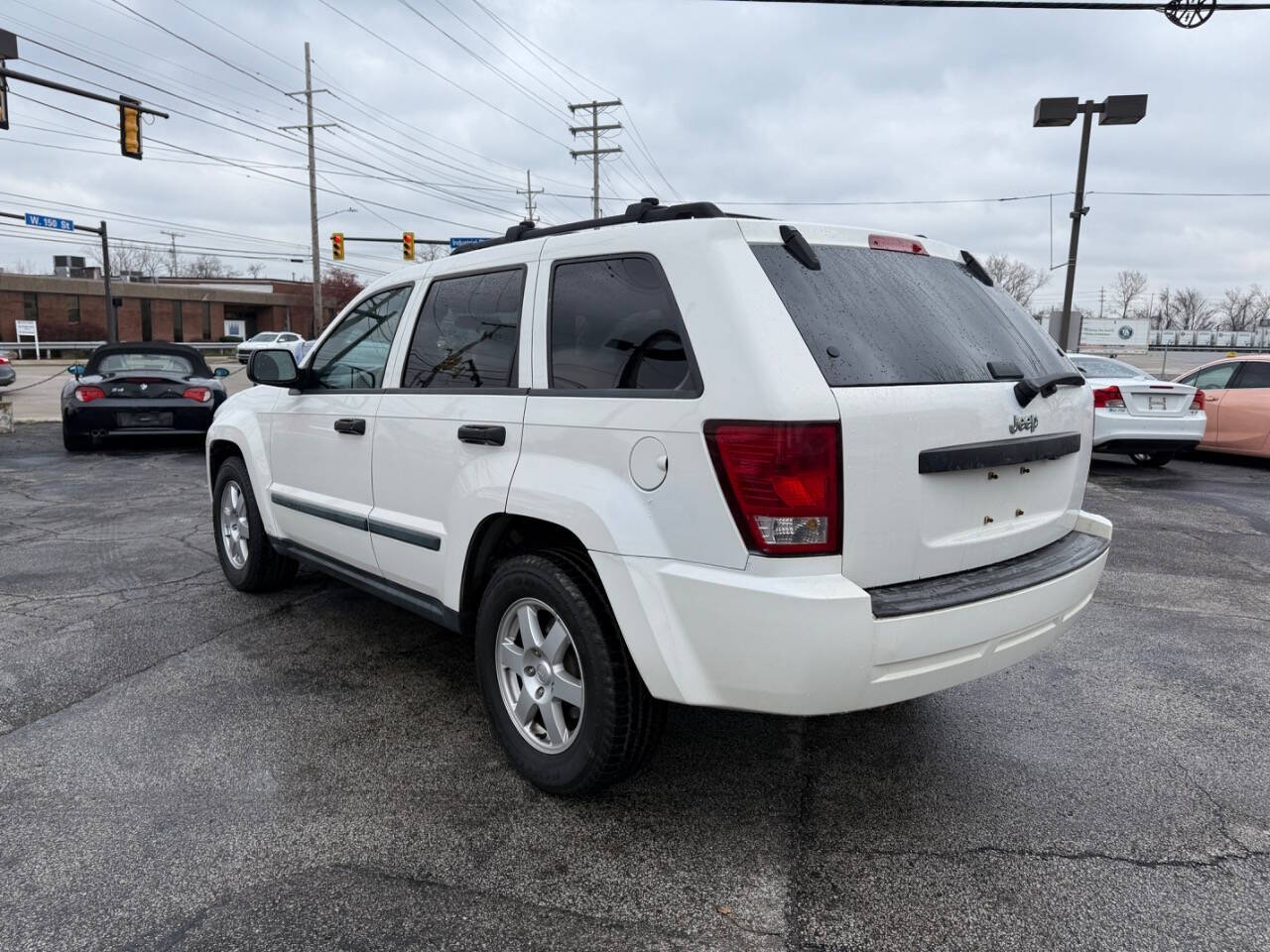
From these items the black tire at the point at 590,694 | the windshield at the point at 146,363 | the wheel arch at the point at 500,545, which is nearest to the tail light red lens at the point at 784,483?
the black tire at the point at 590,694

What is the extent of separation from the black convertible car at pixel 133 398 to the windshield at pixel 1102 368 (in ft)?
37.1

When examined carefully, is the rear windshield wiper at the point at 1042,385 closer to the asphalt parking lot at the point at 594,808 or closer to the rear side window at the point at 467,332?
the asphalt parking lot at the point at 594,808

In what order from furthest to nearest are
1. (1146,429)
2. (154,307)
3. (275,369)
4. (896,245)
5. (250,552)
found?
1. (154,307)
2. (1146,429)
3. (250,552)
4. (275,369)
5. (896,245)

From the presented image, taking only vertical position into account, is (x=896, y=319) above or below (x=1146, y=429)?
above

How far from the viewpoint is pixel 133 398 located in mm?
11297

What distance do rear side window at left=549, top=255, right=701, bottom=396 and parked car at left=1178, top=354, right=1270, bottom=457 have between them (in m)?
11.6

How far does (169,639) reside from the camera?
4508mm

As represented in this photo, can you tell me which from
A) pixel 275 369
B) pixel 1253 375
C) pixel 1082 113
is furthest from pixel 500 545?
pixel 1082 113

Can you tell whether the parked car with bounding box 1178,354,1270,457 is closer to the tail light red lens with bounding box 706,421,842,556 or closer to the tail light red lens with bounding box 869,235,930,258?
the tail light red lens with bounding box 869,235,930,258

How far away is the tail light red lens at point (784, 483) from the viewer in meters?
2.34

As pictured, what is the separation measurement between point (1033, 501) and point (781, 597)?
4.01 ft

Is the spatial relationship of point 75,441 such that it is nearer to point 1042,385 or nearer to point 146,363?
point 146,363

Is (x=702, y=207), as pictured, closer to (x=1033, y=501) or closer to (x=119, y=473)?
(x=1033, y=501)

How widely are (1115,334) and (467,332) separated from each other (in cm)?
5594
